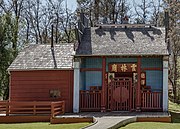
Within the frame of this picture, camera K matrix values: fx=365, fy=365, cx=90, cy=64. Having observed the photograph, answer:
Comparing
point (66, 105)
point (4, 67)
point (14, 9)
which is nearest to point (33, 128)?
point (66, 105)

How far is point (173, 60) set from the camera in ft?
102

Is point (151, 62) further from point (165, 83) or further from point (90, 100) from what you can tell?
point (90, 100)

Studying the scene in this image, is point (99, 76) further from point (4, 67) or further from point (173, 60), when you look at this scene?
point (173, 60)

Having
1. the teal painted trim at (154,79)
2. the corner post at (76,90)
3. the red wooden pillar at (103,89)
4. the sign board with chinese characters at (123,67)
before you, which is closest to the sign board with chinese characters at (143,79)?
the teal painted trim at (154,79)

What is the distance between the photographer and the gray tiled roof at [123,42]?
17.9m

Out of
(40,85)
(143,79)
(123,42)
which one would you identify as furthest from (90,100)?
(123,42)

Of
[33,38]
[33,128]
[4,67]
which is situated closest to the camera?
[33,128]

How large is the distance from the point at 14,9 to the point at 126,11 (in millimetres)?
9872

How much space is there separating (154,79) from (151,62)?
922 millimetres

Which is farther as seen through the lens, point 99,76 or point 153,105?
point 99,76

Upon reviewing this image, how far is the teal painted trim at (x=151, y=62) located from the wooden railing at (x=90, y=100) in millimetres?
2723

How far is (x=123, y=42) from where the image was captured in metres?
18.9

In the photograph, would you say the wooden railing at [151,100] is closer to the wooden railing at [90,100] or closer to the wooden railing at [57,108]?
the wooden railing at [90,100]

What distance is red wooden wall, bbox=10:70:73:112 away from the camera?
18453 mm
